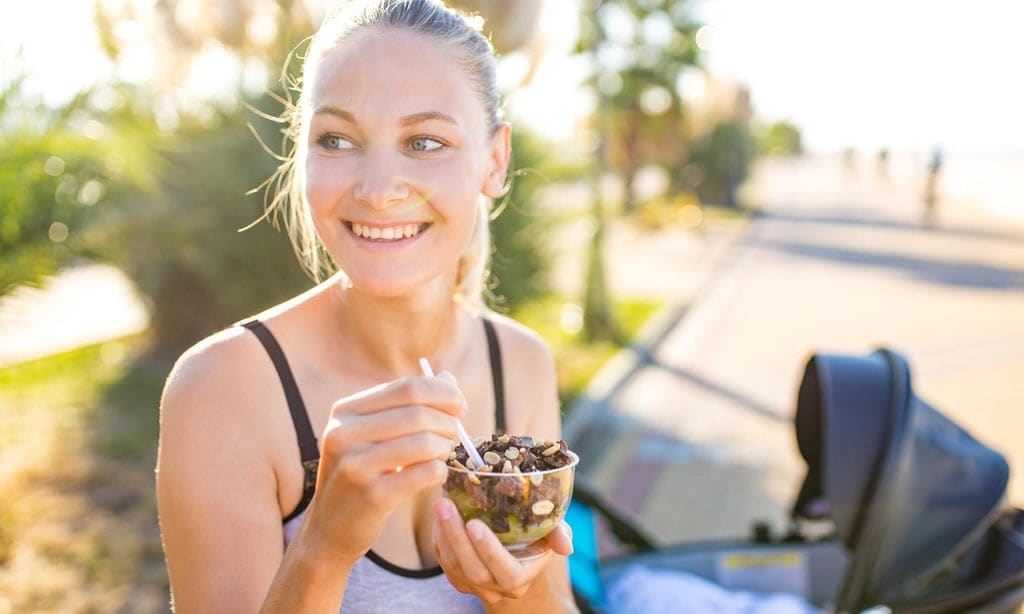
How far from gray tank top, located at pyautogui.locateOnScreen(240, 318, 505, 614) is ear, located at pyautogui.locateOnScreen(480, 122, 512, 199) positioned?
606 millimetres

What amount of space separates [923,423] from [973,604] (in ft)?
2.41

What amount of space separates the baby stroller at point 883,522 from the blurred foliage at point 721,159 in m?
34.7

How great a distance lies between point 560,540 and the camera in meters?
1.41

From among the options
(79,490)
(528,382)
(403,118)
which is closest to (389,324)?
(528,382)

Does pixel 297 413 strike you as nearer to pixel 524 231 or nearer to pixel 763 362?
pixel 524 231

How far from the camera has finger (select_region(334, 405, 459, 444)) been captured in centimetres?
120

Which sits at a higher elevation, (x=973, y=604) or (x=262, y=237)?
(x=262, y=237)

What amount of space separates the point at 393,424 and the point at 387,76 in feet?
2.51

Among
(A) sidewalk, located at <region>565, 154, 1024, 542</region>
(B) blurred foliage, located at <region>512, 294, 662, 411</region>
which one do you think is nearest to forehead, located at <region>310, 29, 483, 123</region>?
(A) sidewalk, located at <region>565, 154, 1024, 542</region>

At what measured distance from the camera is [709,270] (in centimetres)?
1825

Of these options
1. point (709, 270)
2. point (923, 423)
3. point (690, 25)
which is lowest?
point (709, 270)

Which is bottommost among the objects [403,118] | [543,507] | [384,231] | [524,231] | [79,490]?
[79,490]

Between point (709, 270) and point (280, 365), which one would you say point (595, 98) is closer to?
point (709, 270)

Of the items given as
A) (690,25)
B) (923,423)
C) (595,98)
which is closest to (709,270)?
(595,98)
